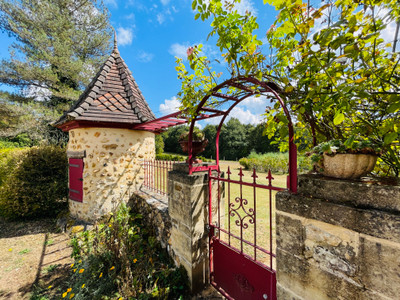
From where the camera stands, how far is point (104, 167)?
493 cm

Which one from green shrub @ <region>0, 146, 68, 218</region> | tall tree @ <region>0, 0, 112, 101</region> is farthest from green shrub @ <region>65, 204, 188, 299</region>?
tall tree @ <region>0, 0, 112, 101</region>

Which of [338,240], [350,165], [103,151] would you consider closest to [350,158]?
[350,165]

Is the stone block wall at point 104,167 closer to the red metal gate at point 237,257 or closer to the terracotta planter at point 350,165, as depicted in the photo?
the red metal gate at point 237,257

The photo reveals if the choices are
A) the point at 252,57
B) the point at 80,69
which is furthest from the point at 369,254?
the point at 80,69

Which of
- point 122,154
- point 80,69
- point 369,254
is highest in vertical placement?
point 80,69

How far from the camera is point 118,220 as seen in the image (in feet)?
12.0

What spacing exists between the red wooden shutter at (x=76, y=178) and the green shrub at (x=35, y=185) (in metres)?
1.44

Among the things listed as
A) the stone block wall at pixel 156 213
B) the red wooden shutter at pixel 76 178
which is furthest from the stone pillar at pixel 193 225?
the red wooden shutter at pixel 76 178

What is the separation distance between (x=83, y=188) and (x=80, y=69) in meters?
8.96

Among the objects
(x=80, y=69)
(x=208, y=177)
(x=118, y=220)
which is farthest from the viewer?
Answer: (x=80, y=69)

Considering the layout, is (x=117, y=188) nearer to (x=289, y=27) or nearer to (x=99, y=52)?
(x=289, y=27)

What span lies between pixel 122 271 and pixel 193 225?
4.74 feet

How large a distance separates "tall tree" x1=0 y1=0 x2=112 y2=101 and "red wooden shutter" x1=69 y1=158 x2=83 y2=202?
285 inches

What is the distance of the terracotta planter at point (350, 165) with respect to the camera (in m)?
1.17
